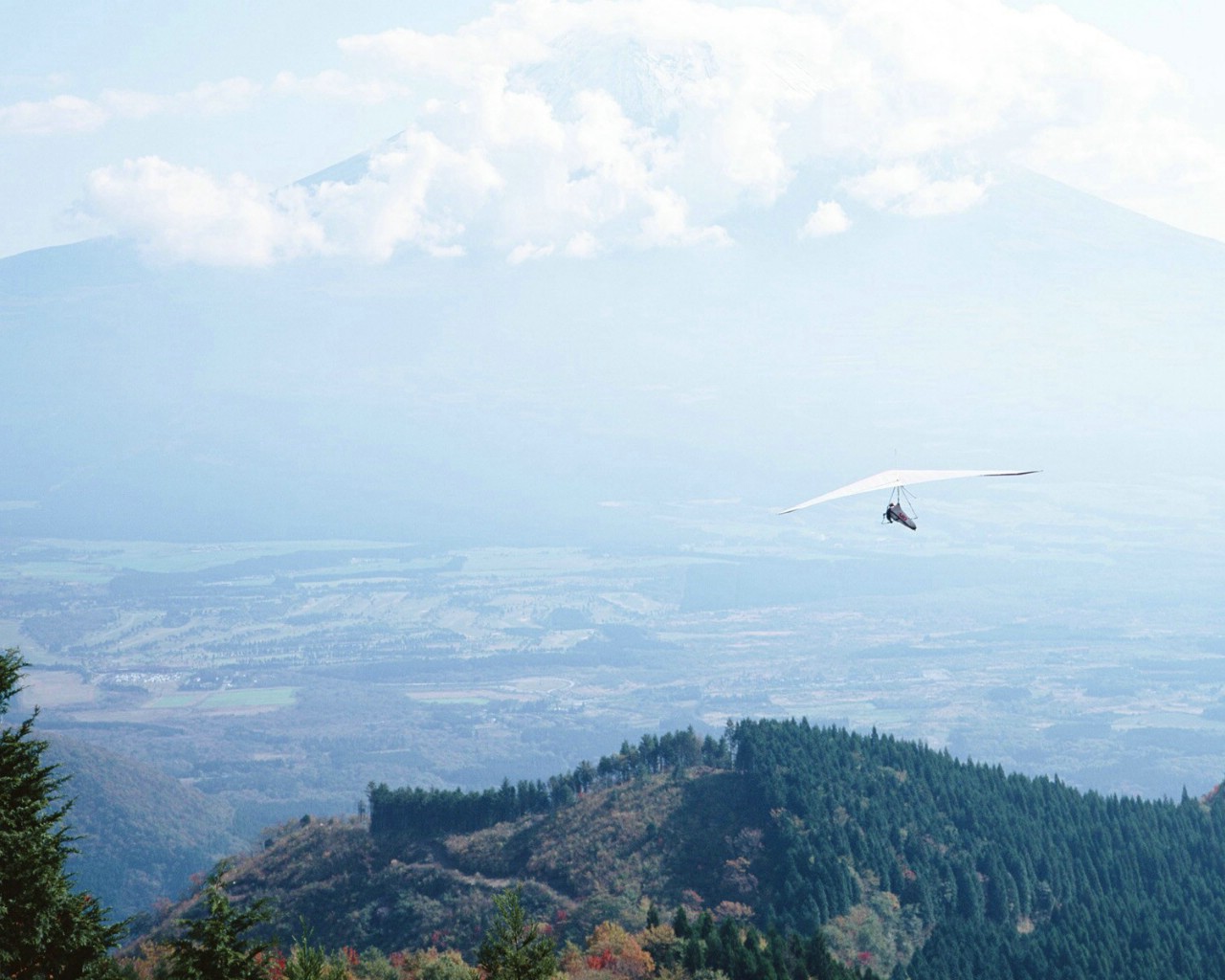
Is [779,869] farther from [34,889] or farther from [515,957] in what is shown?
[34,889]

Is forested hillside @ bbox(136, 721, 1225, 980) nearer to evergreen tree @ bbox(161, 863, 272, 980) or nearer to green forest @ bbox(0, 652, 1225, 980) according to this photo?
green forest @ bbox(0, 652, 1225, 980)

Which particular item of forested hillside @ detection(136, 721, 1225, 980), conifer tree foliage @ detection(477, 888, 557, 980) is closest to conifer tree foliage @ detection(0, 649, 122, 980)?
conifer tree foliage @ detection(477, 888, 557, 980)

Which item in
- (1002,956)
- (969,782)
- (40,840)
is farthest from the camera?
(969,782)

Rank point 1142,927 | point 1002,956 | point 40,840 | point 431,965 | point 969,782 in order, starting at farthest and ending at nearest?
point 969,782, point 1142,927, point 1002,956, point 431,965, point 40,840

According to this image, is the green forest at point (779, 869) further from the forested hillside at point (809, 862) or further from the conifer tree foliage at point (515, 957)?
the conifer tree foliage at point (515, 957)

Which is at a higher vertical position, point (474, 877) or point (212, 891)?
point (212, 891)

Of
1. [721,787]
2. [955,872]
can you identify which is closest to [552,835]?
[721,787]

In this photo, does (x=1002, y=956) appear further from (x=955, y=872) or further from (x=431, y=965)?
(x=431, y=965)

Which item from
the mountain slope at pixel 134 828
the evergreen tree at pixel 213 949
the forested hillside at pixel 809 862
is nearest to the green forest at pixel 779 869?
the forested hillside at pixel 809 862
